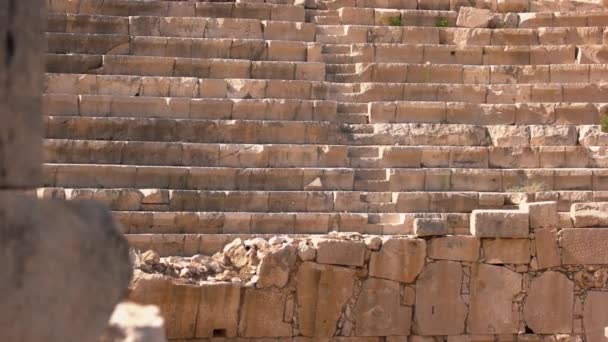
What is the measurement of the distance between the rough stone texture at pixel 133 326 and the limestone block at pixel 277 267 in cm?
749

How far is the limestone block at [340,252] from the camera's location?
35.6 feet

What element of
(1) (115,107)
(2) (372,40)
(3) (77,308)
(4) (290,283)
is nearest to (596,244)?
(4) (290,283)

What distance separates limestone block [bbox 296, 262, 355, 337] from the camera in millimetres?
10891

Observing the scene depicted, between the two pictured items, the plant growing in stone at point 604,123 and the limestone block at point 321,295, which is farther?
the plant growing in stone at point 604,123

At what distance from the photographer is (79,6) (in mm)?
14219

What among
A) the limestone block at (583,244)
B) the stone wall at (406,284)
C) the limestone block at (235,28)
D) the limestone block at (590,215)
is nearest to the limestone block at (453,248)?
the stone wall at (406,284)

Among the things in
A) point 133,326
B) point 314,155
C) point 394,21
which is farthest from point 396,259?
point 133,326

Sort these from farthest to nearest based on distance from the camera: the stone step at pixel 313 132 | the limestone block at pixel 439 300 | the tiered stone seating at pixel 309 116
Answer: the stone step at pixel 313 132
the tiered stone seating at pixel 309 116
the limestone block at pixel 439 300

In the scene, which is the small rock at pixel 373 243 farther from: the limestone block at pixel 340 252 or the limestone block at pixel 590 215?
the limestone block at pixel 590 215

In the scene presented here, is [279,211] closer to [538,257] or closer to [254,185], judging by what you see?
[254,185]

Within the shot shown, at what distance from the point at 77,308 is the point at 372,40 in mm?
12480

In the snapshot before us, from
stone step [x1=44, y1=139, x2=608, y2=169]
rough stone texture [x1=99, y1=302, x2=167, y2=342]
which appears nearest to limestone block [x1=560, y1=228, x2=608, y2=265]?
stone step [x1=44, y1=139, x2=608, y2=169]

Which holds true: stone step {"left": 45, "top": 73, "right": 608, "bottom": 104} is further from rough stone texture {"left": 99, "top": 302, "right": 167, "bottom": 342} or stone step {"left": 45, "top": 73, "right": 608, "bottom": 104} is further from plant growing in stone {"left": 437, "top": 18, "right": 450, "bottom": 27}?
rough stone texture {"left": 99, "top": 302, "right": 167, "bottom": 342}

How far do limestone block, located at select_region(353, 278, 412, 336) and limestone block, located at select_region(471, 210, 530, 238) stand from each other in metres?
1.12
